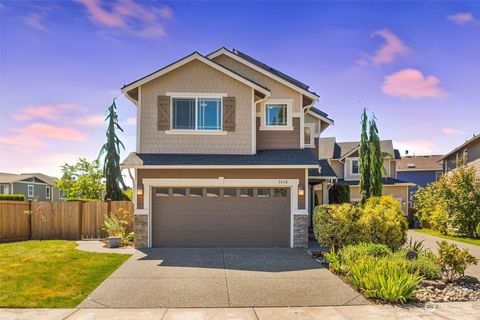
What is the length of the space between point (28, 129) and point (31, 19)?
6.61 meters

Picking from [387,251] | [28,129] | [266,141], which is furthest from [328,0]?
[28,129]

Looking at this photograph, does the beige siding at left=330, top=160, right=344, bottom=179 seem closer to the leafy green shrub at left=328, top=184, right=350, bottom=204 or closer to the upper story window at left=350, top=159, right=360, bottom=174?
the upper story window at left=350, top=159, right=360, bottom=174

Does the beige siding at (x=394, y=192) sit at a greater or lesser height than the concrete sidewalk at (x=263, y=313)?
greater


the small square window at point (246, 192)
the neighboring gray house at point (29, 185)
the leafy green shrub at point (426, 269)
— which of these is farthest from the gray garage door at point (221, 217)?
the neighboring gray house at point (29, 185)

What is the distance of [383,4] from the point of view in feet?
39.0

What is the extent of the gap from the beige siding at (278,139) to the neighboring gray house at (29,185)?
36422 mm

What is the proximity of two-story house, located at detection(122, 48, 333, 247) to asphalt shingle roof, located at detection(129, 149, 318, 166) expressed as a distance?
0.04m

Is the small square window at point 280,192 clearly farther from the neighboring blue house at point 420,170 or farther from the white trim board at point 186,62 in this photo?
the neighboring blue house at point 420,170

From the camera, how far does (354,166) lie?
3153 centimetres

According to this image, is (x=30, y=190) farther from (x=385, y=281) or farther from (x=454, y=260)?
(x=454, y=260)

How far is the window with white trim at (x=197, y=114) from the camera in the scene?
15.0m

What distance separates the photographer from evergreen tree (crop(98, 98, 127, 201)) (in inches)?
1101

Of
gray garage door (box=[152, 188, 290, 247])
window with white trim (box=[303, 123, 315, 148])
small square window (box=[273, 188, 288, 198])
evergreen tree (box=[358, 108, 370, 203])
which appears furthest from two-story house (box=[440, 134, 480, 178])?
gray garage door (box=[152, 188, 290, 247])

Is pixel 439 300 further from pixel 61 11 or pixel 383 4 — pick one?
pixel 61 11
